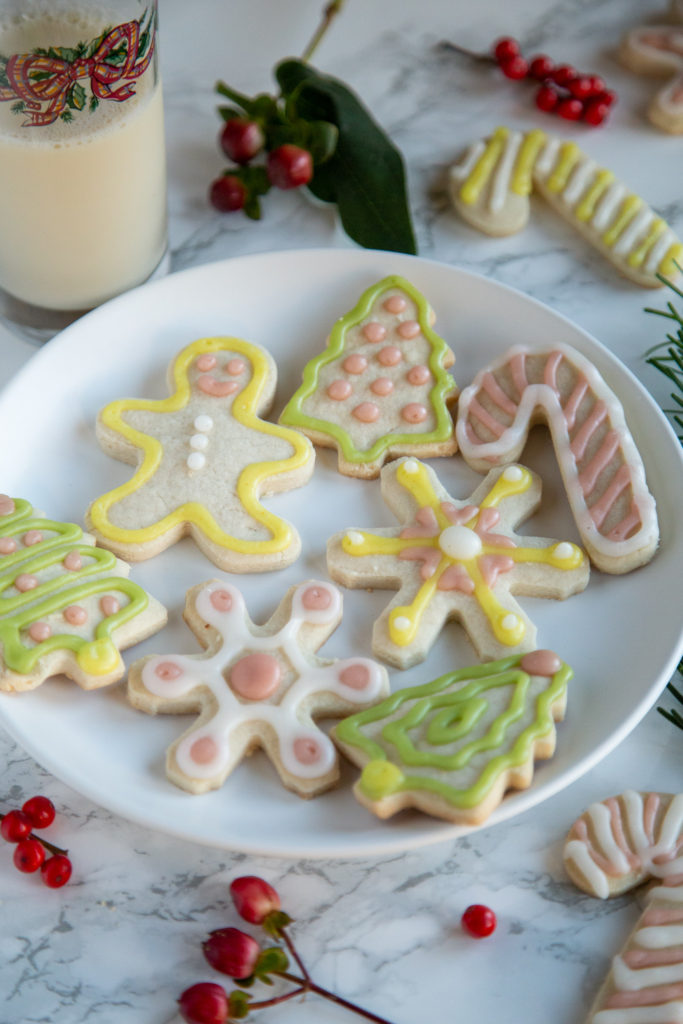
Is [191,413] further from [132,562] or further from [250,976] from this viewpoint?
[250,976]

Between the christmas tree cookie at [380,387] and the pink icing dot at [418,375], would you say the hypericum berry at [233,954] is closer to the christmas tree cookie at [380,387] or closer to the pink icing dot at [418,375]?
the christmas tree cookie at [380,387]

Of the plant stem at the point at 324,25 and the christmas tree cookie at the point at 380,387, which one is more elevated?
the plant stem at the point at 324,25

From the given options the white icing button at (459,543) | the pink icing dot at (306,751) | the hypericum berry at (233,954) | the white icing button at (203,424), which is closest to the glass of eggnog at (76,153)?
the white icing button at (203,424)

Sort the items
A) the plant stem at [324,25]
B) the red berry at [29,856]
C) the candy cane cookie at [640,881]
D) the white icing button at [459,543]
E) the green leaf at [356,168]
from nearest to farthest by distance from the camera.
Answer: the candy cane cookie at [640,881] < the red berry at [29,856] < the white icing button at [459,543] < the green leaf at [356,168] < the plant stem at [324,25]

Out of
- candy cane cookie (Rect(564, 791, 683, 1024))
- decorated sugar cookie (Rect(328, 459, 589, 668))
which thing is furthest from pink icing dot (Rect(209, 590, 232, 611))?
candy cane cookie (Rect(564, 791, 683, 1024))

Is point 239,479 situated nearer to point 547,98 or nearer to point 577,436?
point 577,436

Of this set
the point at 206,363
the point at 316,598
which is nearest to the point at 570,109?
the point at 206,363

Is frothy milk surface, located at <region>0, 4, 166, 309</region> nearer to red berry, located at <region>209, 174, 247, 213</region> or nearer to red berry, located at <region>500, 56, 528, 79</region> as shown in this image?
red berry, located at <region>209, 174, 247, 213</region>
